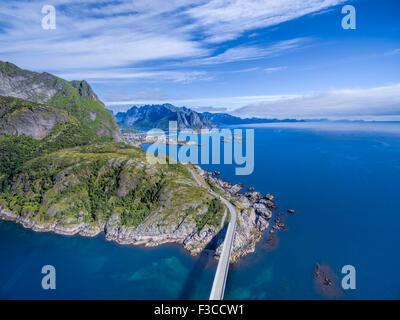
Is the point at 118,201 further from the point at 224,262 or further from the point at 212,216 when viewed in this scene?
the point at 224,262

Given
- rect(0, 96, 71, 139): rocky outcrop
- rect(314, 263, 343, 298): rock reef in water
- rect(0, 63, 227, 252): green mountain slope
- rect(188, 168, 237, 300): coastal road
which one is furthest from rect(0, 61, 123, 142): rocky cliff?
rect(314, 263, 343, 298): rock reef in water

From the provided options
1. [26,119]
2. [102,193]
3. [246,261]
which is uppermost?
[26,119]

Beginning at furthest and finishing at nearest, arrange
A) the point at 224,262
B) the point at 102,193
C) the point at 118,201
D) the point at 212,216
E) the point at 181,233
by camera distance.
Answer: the point at 102,193 < the point at 118,201 < the point at 212,216 < the point at 181,233 < the point at 224,262

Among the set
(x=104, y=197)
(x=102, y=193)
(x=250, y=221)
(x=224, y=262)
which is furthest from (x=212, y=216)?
(x=102, y=193)

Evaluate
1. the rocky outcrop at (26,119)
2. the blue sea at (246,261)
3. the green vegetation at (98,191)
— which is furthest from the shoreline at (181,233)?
the rocky outcrop at (26,119)

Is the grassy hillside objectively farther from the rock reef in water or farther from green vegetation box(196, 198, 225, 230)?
the rock reef in water

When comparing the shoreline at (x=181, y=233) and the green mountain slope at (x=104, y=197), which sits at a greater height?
the green mountain slope at (x=104, y=197)

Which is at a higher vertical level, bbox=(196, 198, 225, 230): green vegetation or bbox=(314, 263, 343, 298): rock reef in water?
bbox=(196, 198, 225, 230): green vegetation

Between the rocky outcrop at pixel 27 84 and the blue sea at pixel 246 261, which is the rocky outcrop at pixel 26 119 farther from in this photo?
the blue sea at pixel 246 261

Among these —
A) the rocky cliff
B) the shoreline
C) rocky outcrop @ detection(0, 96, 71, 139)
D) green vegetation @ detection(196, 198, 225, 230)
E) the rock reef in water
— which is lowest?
the rock reef in water

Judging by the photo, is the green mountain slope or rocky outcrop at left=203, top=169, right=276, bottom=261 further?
the green mountain slope

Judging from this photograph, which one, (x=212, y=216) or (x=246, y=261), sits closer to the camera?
(x=246, y=261)
